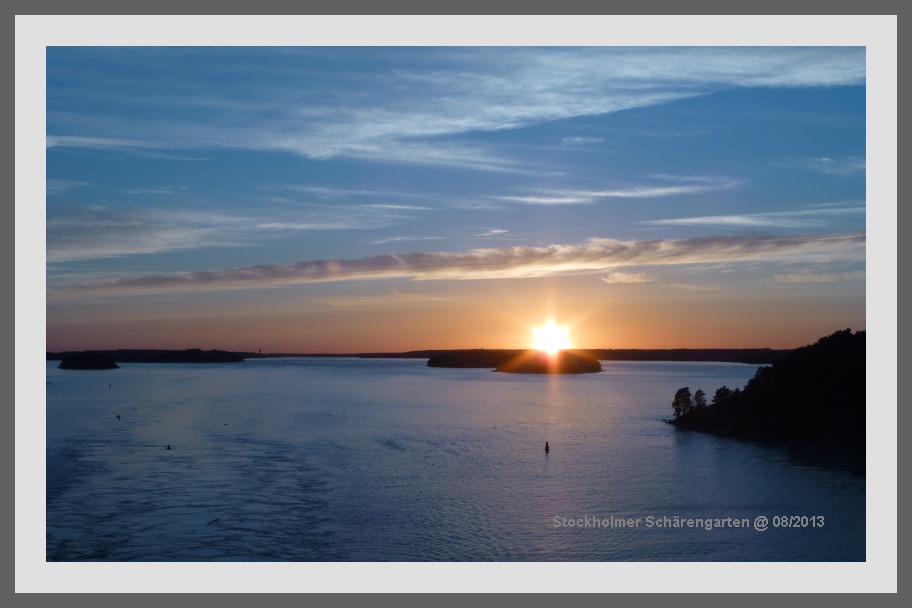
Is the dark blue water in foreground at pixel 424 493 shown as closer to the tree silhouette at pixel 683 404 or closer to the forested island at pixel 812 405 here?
the forested island at pixel 812 405

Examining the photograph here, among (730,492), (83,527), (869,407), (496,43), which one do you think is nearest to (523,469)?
(730,492)

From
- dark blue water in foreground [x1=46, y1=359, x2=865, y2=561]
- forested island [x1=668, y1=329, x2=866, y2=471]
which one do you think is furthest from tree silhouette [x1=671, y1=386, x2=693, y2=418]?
forested island [x1=668, y1=329, x2=866, y2=471]

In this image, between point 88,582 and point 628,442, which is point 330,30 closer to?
point 88,582

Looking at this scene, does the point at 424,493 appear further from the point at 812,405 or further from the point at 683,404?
the point at 683,404

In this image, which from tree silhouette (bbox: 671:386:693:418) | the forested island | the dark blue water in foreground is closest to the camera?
the dark blue water in foreground

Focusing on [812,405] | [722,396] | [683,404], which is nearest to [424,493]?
[812,405]

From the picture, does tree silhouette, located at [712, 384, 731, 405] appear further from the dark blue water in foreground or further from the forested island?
the dark blue water in foreground
